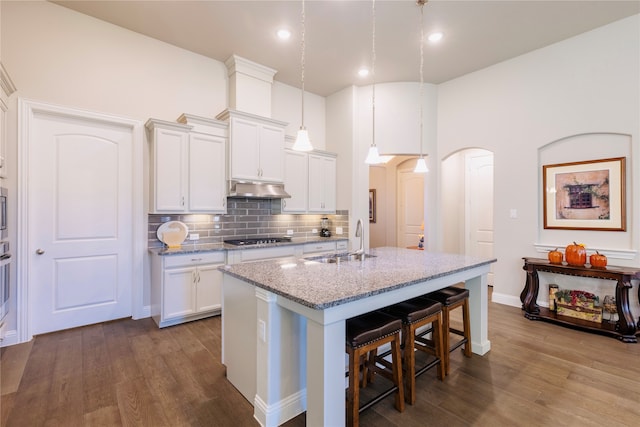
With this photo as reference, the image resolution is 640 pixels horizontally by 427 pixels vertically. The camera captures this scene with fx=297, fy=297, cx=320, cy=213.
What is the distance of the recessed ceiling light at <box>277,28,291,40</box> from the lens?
3.56 m

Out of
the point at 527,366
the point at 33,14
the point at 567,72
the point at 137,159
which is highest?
the point at 33,14

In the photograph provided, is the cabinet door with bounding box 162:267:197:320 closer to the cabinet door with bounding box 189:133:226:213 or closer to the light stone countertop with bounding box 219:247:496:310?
the cabinet door with bounding box 189:133:226:213

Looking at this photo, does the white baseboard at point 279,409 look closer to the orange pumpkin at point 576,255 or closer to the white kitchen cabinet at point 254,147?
the white kitchen cabinet at point 254,147

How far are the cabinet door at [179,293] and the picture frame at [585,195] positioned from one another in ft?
14.9

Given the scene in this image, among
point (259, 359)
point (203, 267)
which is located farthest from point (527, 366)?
point (203, 267)

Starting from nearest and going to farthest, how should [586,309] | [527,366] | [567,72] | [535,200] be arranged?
[527,366] → [586,309] → [567,72] → [535,200]

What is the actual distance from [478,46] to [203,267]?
4484mm

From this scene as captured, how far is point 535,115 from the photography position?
395cm

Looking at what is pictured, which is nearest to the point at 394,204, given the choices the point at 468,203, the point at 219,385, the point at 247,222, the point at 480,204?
the point at 468,203

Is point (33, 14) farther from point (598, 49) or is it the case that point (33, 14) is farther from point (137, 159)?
point (598, 49)

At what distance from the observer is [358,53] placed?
13.3 feet

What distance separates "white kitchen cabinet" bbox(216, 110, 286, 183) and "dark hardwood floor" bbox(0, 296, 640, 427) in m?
2.11

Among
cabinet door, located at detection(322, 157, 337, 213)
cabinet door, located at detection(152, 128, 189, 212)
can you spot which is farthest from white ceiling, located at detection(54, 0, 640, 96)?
cabinet door, located at detection(322, 157, 337, 213)

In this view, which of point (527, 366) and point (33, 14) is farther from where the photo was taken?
point (33, 14)
